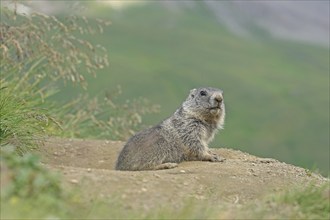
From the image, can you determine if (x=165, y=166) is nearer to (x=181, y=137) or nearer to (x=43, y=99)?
(x=181, y=137)

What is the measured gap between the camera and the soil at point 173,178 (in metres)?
6.44

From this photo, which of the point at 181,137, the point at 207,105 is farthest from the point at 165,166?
the point at 207,105

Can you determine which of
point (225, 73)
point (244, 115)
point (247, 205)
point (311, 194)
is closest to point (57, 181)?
point (247, 205)

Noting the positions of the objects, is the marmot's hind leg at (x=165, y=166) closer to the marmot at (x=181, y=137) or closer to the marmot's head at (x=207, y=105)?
the marmot at (x=181, y=137)

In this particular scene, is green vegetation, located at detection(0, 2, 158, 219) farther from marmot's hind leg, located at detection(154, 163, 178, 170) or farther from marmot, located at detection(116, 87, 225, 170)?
marmot's hind leg, located at detection(154, 163, 178, 170)

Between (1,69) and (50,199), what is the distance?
570 centimetres

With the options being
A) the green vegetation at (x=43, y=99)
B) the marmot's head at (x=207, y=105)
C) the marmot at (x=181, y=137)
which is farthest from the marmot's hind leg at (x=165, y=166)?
the green vegetation at (x=43, y=99)

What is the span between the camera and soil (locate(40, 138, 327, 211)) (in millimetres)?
6441

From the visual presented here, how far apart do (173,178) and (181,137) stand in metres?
1.68

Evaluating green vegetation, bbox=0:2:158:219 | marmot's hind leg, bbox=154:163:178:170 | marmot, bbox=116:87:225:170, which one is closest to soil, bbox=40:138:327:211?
marmot's hind leg, bbox=154:163:178:170

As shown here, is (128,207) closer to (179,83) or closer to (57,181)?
(57,181)

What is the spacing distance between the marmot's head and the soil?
1.73 ft

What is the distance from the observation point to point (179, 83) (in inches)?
675

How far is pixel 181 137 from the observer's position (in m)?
8.87
